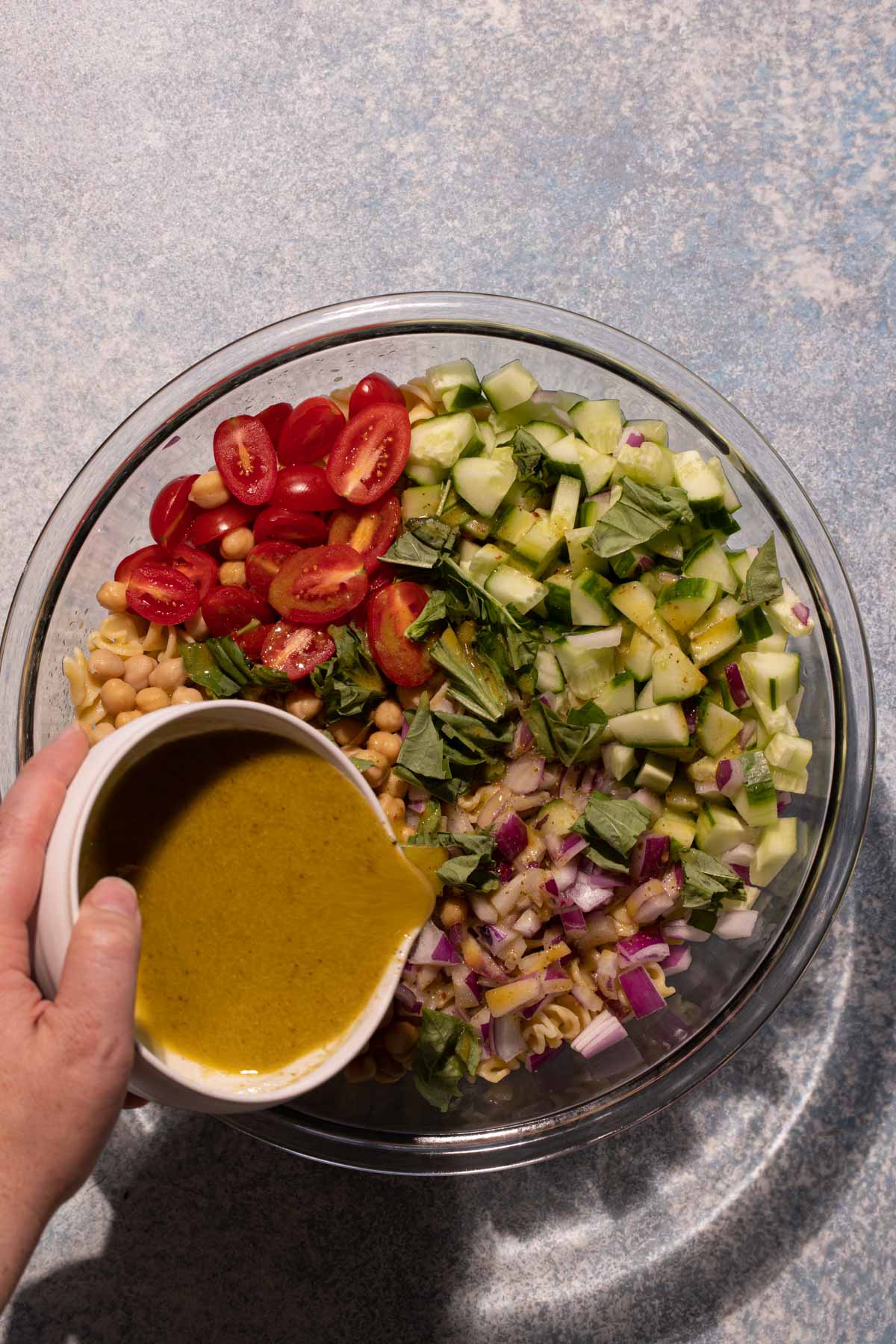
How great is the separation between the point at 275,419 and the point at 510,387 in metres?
0.61

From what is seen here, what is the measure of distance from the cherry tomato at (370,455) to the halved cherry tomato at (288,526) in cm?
13

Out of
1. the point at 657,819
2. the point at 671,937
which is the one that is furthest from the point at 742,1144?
the point at 657,819

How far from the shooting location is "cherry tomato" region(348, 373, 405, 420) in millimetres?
2631

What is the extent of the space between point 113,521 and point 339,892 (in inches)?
51.4

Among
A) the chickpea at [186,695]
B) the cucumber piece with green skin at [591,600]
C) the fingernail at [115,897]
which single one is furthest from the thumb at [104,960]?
the cucumber piece with green skin at [591,600]

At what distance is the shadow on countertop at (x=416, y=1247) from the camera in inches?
110

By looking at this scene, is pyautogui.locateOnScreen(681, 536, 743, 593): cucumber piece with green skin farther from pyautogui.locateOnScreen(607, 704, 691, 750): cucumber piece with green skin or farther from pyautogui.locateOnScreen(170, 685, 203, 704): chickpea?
pyautogui.locateOnScreen(170, 685, 203, 704): chickpea

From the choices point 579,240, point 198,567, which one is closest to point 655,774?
point 198,567

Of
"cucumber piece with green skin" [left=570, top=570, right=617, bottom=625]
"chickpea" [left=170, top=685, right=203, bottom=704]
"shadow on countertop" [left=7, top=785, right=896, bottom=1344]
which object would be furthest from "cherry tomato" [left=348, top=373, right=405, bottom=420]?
"shadow on countertop" [left=7, top=785, right=896, bottom=1344]

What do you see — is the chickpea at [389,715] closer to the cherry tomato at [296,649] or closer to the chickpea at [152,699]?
the cherry tomato at [296,649]

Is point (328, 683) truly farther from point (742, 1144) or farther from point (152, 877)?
point (742, 1144)

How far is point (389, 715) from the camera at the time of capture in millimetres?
2602

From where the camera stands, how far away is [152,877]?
199 centimetres

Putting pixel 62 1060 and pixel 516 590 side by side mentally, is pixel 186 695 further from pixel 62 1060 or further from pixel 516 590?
pixel 62 1060
